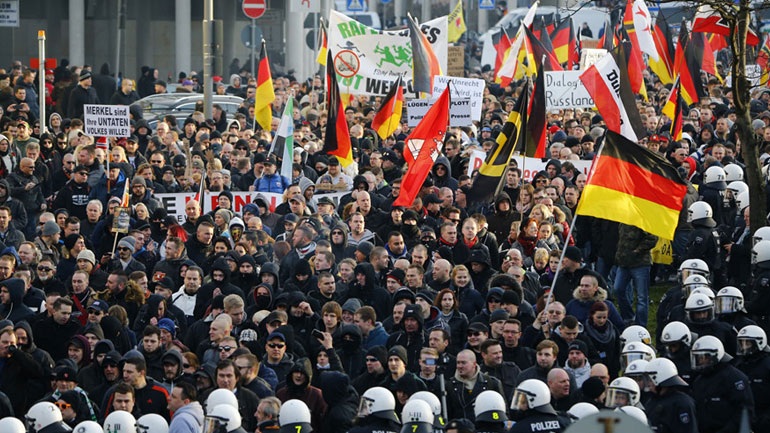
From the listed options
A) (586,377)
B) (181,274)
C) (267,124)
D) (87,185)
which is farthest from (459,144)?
(586,377)

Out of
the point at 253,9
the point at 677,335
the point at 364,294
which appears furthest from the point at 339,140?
the point at 253,9

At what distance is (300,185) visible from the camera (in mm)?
19328

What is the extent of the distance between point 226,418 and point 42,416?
4.53ft

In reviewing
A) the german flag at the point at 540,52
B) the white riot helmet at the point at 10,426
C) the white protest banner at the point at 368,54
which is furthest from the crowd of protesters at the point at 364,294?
the white protest banner at the point at 368,54

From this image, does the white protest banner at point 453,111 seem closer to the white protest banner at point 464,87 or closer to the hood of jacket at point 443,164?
the white protest banner at point 464,87

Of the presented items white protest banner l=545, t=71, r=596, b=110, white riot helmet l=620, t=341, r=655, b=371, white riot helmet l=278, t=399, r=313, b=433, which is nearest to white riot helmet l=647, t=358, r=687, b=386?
white riot helmet l=620, t=341, r=655, b=371

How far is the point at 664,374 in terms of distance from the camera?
35.2ft

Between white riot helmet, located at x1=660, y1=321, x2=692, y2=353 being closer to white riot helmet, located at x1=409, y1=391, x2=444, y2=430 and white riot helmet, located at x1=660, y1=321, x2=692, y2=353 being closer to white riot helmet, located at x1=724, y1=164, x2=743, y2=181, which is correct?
white riot helmet, located at x1=409, y1=391, x2=444, y2=430

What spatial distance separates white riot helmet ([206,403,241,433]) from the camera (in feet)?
32.6

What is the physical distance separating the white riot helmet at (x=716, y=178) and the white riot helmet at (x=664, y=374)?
7021 millimetres

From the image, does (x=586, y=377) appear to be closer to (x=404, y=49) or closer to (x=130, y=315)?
(x=130, y=315)

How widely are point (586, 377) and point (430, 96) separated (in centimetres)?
1195

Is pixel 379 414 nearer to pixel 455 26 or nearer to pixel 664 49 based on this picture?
pixel 664 49

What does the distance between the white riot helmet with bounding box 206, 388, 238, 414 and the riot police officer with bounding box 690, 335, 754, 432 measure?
3.40m
